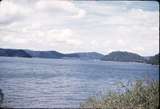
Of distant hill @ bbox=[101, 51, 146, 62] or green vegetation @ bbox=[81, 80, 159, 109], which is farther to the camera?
distant hill @ bbox=[101, 51, 146, 62]

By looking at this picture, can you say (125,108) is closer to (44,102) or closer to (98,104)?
(98,104)

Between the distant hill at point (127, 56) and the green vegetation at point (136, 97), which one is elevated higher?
the green vegetation at point (136, 97)

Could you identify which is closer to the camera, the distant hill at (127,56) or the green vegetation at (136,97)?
the green vegetation at (136,97)

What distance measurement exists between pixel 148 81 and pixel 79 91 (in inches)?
307

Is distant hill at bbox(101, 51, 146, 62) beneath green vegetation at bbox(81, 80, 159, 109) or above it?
beneath

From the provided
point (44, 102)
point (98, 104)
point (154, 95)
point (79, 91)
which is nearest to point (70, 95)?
point (79, 91)

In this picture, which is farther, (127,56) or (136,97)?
(127,56)

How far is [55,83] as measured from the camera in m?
18.5

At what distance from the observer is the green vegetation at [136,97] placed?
7.06m

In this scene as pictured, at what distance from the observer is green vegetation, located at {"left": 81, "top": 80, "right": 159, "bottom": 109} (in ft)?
23.2

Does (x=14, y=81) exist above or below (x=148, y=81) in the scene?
below

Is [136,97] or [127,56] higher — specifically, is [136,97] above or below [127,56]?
above

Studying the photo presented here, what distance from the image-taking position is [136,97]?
7.27 metres

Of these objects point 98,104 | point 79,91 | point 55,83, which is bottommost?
point 55,83
